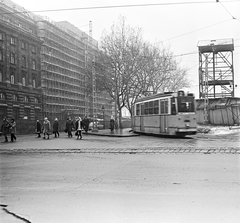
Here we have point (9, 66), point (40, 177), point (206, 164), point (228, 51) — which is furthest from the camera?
point (228, 51)

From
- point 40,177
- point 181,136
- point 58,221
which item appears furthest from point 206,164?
point 181,136

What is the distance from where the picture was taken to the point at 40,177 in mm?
8492

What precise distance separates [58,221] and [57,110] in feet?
158

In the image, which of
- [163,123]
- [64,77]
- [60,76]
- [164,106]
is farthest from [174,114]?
[60,76]

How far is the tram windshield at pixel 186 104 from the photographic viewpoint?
857 inches

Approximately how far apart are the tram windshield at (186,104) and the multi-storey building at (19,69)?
17.0 metres

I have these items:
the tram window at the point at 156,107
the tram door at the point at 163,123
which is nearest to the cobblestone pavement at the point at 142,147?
the tram door at the point at 163,123

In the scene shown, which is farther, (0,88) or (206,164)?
(0,88)

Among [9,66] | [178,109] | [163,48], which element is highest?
[163,48]

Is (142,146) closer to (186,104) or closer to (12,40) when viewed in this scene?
(186,104)

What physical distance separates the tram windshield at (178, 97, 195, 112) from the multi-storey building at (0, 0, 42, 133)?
17.0 meters

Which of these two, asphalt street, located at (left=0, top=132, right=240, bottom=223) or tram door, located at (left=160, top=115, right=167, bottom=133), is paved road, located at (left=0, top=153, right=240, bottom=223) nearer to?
asphalt street, located at (left=0, top=132, right=240, bottom=223)

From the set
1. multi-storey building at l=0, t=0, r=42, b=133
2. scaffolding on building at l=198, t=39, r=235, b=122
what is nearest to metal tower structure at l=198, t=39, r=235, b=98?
scaffolding on building at l=198, t=39, r=235, b=122

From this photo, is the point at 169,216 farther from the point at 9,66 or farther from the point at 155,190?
the point at 9,66
